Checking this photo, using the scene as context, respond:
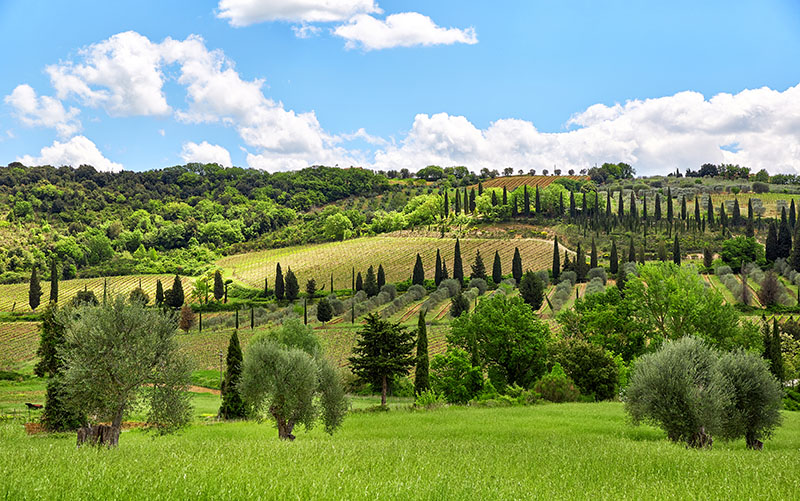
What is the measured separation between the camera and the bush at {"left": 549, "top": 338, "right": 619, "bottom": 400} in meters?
48.5

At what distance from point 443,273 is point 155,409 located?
9209 cm

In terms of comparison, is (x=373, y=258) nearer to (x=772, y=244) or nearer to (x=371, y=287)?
(x=371, y=287)

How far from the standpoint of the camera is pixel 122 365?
72.7 feet

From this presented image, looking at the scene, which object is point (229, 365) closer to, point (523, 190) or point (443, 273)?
point (443, 273)

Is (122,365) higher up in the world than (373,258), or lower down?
lower down

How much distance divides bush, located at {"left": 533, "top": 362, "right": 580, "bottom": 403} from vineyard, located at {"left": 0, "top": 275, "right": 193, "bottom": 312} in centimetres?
8753

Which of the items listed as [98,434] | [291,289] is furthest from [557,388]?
[291,289]

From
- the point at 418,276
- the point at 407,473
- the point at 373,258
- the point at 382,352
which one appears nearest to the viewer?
the point at 407,473

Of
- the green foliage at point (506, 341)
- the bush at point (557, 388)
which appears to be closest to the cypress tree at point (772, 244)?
the green foliage at point (506, 341)

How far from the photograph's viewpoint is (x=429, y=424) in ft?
112

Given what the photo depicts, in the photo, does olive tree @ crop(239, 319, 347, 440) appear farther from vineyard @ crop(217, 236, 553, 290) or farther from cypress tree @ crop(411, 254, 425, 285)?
vineyard @ crop(217, 236, 553, 290)

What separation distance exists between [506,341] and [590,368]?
795cm

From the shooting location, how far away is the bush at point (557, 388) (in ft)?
155

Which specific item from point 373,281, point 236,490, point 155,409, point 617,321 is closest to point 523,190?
point 373,281
